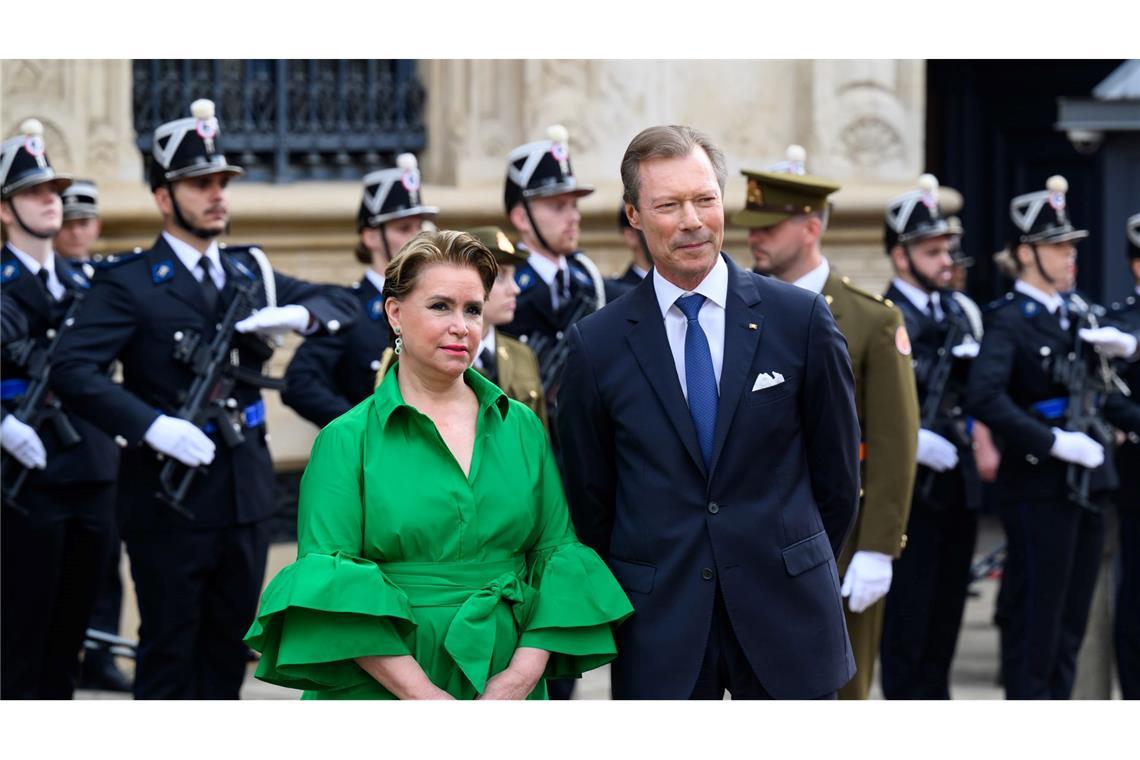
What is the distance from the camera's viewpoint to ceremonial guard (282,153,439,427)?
20.3 ft

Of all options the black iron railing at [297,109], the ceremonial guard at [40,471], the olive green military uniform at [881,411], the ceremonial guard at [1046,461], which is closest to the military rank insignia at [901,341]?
the olive green military uniform at [881,411]

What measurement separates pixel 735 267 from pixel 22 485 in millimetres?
3029

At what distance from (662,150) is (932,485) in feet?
11.5

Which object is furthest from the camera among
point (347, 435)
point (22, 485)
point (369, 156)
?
point (369, 156)

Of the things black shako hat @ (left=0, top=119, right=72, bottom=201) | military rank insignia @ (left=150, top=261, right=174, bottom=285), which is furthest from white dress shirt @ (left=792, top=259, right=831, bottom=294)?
black shako hat @ (left=0, top=119, right=72, bottom=201)

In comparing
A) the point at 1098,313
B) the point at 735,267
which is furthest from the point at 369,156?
the point at 735,267

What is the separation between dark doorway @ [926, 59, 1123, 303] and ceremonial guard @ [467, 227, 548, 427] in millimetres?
6451

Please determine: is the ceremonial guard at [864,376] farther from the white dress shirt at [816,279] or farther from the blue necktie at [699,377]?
the blue necktie at [699,377]

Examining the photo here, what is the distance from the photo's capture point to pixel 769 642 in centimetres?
357

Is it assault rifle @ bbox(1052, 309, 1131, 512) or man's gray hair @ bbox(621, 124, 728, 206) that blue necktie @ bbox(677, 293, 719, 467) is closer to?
man's gray hair @ bbox(621, 124, 728, 206)

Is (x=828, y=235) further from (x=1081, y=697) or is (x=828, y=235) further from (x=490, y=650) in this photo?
(x=490, y=650)

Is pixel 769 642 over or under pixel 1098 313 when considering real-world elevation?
under

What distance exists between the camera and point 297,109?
9148 millimetres

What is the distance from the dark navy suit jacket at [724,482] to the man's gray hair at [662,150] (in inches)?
8.0
